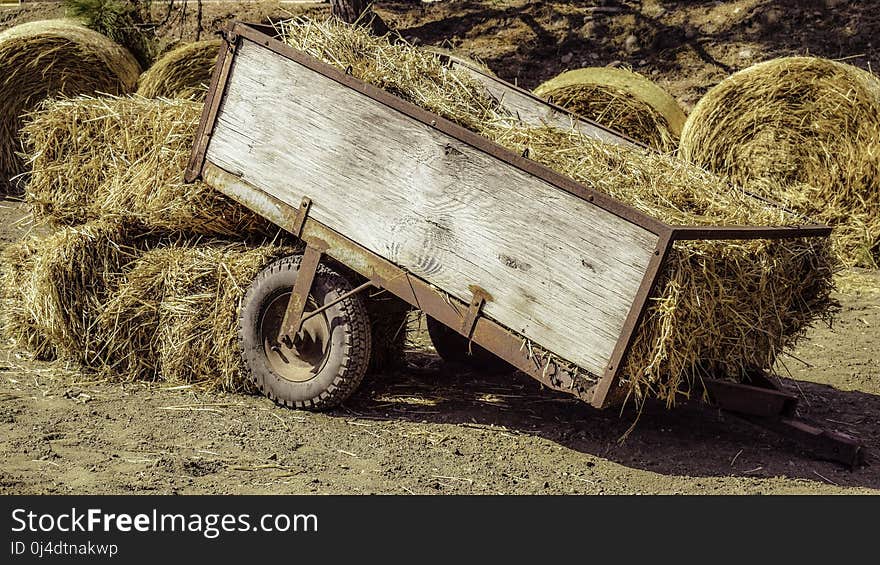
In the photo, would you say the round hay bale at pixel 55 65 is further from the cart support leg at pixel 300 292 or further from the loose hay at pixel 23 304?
the cart support leg at pixel 300 292

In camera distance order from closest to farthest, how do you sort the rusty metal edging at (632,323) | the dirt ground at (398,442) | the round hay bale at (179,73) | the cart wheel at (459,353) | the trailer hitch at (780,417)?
the rusty metal edging at (632,323) < the dirt ground at (398,442) < the trailer hitch at (780,417) < the cart wheel at (459,353) < the round hay bale at (179,73)

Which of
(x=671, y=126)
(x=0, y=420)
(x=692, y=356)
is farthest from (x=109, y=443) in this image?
(x=671, y=126)

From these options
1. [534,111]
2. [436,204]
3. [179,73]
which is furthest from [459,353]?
[179,73]

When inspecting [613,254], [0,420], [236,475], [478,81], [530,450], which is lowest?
[0,420]

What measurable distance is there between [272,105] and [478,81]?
148 cm

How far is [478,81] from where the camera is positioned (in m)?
6.25

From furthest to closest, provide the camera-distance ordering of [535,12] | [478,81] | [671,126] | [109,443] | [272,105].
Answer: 1. [535,12]
2. [671,126]
3. [478,81]
4. [272,105]
5. [109,443]

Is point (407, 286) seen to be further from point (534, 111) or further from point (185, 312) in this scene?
point (534, 111)

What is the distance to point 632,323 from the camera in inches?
171

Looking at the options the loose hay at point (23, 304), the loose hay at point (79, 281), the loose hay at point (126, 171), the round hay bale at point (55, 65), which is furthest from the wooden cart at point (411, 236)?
the round hay bale at point (55, 65)

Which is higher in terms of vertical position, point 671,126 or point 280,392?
point 671,126

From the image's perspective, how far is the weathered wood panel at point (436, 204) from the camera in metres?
4.45

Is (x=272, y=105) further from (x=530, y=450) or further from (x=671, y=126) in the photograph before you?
(x=671, y=126)

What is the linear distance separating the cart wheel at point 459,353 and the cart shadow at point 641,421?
0.06 meters
